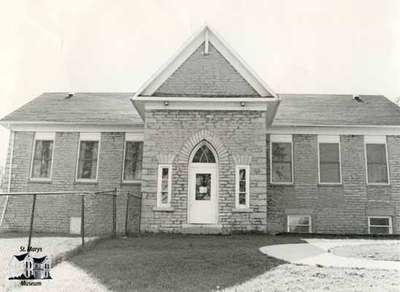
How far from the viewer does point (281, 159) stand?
54.8ft

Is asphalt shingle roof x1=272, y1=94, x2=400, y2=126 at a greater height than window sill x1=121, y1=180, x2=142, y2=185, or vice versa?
asphalt shingle roof x1=272, y1=94, x2=400, y2=126

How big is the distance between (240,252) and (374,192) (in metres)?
9.81

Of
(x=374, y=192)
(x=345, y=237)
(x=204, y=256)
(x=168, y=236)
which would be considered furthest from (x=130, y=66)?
(x=374, y=192)

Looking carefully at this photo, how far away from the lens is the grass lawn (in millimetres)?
5914

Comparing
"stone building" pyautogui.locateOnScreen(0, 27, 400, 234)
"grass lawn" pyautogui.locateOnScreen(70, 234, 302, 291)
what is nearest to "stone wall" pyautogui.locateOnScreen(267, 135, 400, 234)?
"stone building" pyautogui.locateOnScreen(0, 27, 400, 234)

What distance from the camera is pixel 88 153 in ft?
56.3

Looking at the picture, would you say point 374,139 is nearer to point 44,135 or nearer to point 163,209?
point 163,209

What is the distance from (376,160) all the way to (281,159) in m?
3.75

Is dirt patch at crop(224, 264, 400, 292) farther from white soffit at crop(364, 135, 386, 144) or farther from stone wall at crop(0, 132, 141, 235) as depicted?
white soffit at crop(364, 135, 386, 144)

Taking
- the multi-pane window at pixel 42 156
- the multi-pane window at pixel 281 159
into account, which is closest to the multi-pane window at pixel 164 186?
the multi-pane window at pixel 281 159

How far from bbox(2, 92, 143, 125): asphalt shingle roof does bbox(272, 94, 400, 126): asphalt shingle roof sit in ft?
21.1

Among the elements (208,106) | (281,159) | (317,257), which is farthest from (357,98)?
(317,257)

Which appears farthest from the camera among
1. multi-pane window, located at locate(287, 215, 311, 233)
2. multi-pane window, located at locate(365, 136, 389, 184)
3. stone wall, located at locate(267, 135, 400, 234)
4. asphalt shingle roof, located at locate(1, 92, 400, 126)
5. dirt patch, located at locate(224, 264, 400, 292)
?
asphalt shingle roof, located at locate(1, 92, 400, 126)

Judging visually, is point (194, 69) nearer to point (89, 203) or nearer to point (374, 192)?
point (89, 203)
